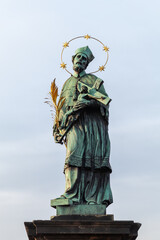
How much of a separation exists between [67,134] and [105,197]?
1966 mm

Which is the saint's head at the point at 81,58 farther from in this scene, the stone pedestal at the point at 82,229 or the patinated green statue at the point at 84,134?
the stone pedestal at the point at 82,229

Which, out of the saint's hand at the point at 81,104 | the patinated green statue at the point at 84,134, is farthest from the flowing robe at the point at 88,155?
the saint's hand at the point at 81,104

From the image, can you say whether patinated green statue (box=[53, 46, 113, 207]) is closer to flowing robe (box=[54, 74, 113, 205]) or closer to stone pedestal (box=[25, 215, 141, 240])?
flowing robe (box=[54, 74, 113, 205])

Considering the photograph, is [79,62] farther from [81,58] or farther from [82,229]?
[82,229]

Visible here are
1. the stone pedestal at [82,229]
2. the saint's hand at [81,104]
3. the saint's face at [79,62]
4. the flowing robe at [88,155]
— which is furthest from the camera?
the saint's face at [79,62]

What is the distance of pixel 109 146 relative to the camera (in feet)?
48.4

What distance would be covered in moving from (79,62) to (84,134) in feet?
6.82

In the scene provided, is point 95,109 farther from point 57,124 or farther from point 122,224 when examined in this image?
point 122,224

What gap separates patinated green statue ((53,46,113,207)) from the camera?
1421cm

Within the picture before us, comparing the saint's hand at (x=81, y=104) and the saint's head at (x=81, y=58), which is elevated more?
the saint's head at (x=81, y=58)

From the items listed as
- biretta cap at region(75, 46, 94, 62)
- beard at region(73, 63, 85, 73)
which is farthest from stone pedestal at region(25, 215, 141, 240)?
biretta cap at region(75, 46, 94, 62)

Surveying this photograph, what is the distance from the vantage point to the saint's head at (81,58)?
50.8ft

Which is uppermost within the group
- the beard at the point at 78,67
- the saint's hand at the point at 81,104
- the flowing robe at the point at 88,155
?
the beard at the point at 78,67

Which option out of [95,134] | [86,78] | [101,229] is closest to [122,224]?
[101,229]
